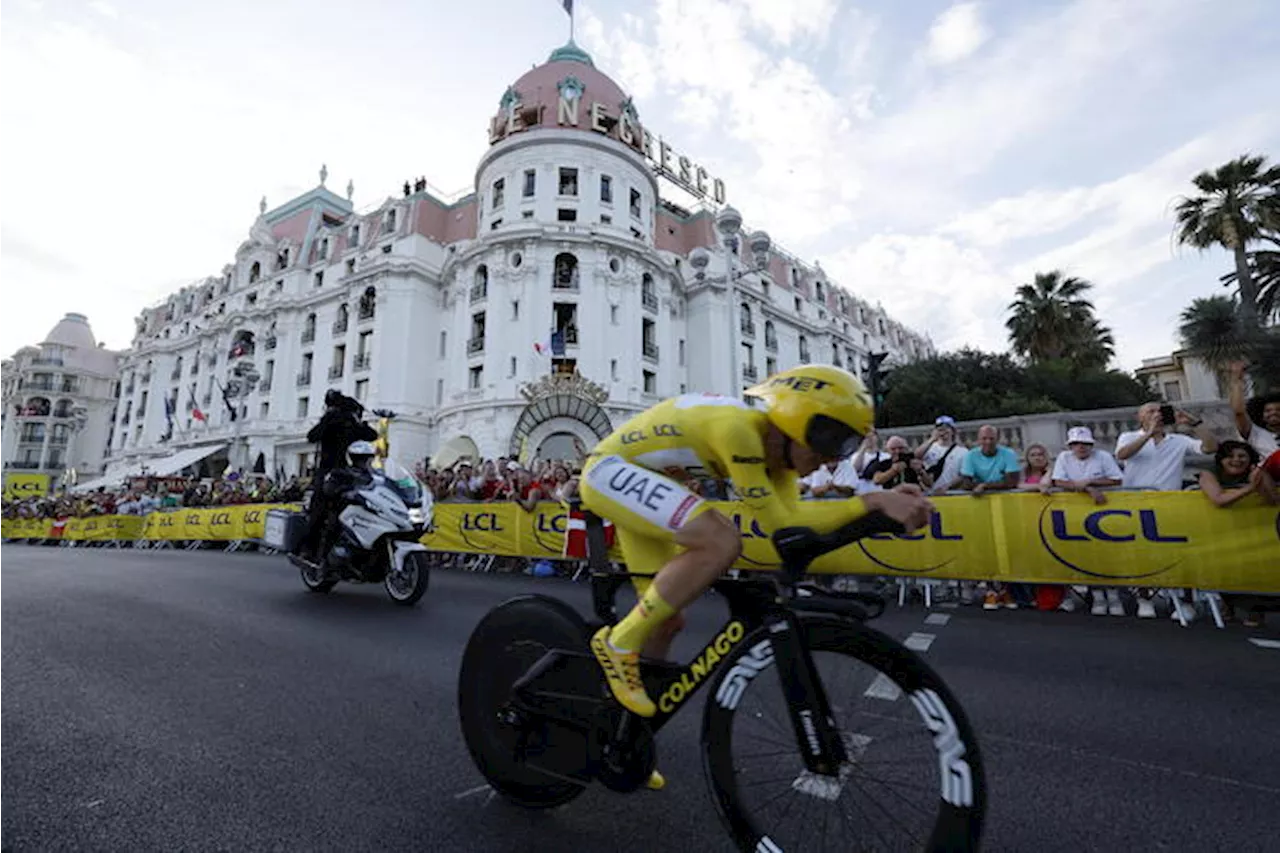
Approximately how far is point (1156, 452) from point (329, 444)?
30.1 feet

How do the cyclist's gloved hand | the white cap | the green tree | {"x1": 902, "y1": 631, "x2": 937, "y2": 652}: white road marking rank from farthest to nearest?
the green tree
the white cap
{"x1": 902, "y1": 631, "x2": 937, "y2": 652}: white road marking
the cyclist's gloved hand

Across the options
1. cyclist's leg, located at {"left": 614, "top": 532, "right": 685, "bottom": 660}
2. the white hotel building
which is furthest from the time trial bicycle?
the white hotel building

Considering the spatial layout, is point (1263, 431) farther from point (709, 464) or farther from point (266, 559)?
point (266, 559)

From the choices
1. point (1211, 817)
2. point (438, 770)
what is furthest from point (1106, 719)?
point (438, 770)

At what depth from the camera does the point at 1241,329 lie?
19.0 meters

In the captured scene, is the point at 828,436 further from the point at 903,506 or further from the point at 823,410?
the point at 903,506

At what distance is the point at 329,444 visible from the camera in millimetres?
7402

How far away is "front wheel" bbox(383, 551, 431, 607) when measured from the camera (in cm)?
645

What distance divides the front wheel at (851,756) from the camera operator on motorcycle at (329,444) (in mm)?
6436

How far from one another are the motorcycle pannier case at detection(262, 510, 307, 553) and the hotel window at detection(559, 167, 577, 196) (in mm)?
28456

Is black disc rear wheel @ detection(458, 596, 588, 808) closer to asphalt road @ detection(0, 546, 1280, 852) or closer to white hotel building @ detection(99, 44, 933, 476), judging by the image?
asphalt road @ detection(0, 546, 1280, 852)

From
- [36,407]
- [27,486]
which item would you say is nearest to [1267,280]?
[27,486]

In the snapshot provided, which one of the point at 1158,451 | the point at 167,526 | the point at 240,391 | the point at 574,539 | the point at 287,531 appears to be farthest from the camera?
the point at 240,391

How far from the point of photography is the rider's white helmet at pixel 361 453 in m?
7.09
